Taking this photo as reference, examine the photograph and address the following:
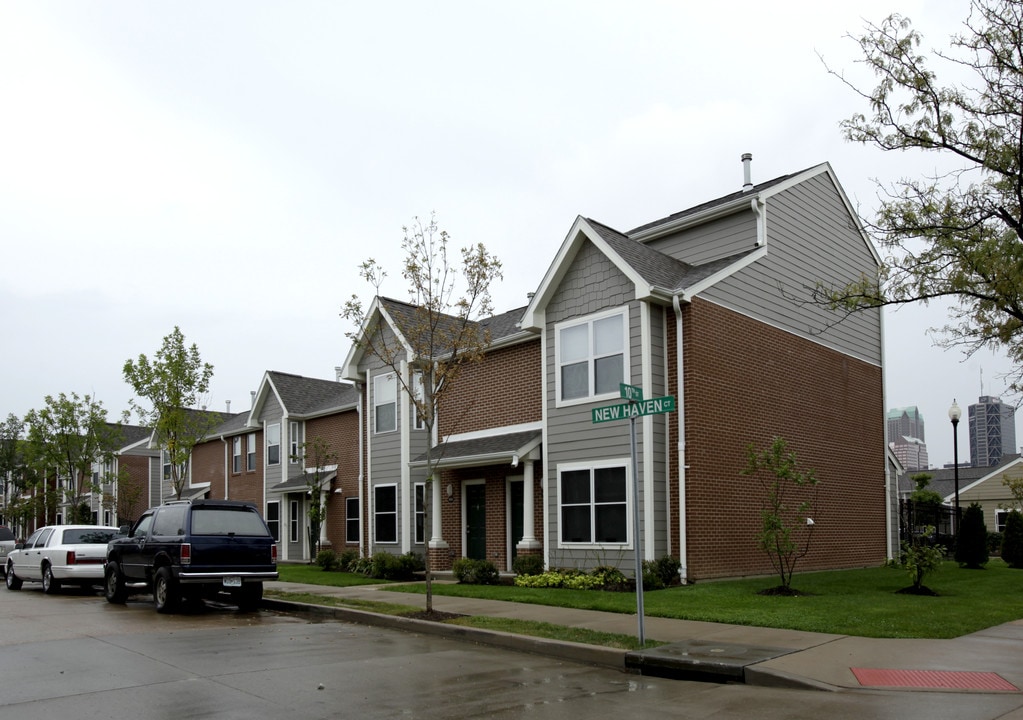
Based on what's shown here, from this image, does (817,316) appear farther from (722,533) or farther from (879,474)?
(722,533)

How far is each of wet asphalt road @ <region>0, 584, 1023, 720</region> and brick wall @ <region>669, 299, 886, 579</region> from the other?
704 centimetres

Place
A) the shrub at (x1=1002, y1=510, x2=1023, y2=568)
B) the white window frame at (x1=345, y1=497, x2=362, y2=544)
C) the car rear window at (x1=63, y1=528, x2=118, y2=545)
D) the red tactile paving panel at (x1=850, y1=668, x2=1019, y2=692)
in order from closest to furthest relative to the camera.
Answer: the red tactile paving panel at (x1=850, y1=668, x2=1019, y2=692), the car rear window at (x1=63, y1=528, x2=118, y2=545), the shrub at (x1=1002, y1=510, x2=1023, y2=568), the white window frame at (x1=345, y1=497, x2=362, y2=544)

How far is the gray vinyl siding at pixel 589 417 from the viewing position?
17641 millimetres

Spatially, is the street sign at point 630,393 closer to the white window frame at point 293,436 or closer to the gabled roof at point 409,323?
the gabled roof at point 409,323

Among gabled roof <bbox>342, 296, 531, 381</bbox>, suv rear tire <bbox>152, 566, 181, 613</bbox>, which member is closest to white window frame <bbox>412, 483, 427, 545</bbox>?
gabled roof <bbox>342, 296, 531, 381</bbox>

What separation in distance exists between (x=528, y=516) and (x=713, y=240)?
25.2 feet

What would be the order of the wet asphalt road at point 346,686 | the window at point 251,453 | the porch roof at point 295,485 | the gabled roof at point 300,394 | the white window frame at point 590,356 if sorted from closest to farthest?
1. the wet asphalt road at point 346,686
2. the white window frame at point 590,356
3. the porch roof at point 295,485
4. the gabled roof at point 300,394
5. the window at point 251,453

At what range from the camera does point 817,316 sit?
22328 millimetres

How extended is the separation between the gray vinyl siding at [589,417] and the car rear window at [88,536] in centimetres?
1032

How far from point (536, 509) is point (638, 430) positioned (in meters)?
3.94

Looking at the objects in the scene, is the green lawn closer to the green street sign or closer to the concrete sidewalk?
the concrete sidewalk

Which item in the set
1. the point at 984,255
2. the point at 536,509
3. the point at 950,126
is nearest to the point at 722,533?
the point at 536,509

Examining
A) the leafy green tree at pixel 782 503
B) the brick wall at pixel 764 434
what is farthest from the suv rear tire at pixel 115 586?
the leafy green tree at pixel 782 503

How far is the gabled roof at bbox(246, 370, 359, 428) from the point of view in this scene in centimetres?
3219
